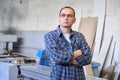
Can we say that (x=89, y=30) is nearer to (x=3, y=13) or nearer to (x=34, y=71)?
(x=34, y=71)

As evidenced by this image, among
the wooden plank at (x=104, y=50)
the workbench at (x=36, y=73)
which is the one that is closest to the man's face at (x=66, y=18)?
the workbench at (x=36, y=73)

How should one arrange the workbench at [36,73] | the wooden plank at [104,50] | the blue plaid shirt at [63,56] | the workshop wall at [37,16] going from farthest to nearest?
the workshop wall at [37,16] < the wooden plank at [104,50] < the workbench at [36,73] < the blue plaid shirt at [63,56]

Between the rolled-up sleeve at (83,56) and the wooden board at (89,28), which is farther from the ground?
the wooden board at (89,28)

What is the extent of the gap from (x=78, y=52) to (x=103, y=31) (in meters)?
2.01

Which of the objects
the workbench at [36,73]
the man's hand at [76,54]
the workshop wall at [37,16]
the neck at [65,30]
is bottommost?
the workbench at [36,73]

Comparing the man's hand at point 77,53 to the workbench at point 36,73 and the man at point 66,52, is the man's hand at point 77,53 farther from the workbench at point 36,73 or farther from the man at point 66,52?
the workbench at point 36,73

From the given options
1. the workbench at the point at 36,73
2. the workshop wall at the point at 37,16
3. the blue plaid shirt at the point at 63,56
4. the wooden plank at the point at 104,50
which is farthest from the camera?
the workshop wall at the point at 37,16

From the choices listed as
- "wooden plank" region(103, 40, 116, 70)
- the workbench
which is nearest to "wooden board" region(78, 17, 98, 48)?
"wooden plank" region(103, 40, 116, 70)

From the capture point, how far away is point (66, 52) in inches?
74.3

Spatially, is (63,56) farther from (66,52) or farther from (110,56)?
(110,56)

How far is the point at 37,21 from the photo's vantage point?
5352 millimetres

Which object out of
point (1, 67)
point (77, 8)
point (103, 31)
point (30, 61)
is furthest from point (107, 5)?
point (1, 67)

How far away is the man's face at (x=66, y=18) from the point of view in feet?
6.34

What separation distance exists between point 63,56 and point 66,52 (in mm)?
46
